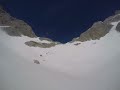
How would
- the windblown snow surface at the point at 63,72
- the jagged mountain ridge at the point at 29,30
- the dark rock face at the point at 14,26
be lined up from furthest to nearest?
1. the jagged mountain ridge at the point at 29,30
2. the dark rock face at the point at 14,26
3. the windblown snow surface at the point at 63,72

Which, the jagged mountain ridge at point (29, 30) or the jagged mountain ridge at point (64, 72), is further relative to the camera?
the jagged mountain ridge at point (29, 30)

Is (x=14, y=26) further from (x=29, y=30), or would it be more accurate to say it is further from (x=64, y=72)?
(x=64, y=72)

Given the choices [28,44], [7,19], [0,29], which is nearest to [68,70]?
[28,44]

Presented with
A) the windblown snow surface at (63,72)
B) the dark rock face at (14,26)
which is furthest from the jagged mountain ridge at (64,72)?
the dark rock face at (14,26)

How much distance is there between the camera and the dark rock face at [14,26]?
7256 centimetres

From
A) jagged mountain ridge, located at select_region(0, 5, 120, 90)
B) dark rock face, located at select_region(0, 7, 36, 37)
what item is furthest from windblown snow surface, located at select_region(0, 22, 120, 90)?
dark rock face, located at select_region(0, 7, 36, 37)

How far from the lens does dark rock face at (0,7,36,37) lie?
72.6 m

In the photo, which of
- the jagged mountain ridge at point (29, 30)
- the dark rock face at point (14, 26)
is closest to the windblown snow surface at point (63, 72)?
the jagged mountain ridge at point (29, 30)

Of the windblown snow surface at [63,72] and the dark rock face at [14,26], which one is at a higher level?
the windblown snow surface at [63,72]

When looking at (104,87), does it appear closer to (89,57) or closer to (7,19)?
(89,57)

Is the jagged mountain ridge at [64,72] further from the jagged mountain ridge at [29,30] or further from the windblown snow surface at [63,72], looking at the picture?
the jagged mountain ridge at [29,30]

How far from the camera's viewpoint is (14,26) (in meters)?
84.1

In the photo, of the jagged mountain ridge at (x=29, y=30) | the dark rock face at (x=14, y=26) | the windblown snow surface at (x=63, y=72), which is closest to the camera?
the windblown snow surface at (x=63, y=72)

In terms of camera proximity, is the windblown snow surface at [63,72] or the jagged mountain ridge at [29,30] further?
the jagged mountain ridge at [29,30]
